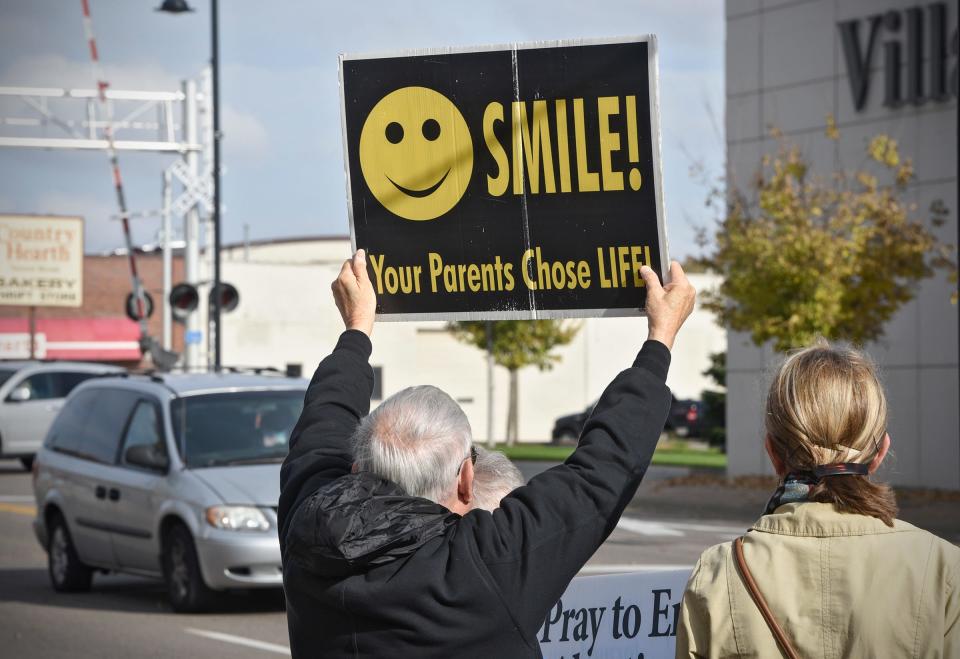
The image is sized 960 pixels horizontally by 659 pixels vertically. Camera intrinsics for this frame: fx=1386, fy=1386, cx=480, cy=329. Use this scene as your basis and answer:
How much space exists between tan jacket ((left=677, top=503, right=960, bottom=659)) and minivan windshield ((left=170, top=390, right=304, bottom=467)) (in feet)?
27.4

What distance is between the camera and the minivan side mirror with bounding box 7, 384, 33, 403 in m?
25.8

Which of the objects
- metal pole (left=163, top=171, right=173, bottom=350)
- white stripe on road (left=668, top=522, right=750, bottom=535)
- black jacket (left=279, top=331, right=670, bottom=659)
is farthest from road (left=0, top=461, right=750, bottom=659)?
metal pole (left=163, top=171, right=173, bottom=350)

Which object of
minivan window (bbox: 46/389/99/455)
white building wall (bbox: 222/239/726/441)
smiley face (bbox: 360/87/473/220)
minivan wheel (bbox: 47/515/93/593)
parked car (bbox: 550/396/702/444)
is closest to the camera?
smiley face (bbox: 360/87/473/220)

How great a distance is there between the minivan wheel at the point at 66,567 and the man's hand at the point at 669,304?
940cm

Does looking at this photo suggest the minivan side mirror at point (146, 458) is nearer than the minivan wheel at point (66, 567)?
Yes

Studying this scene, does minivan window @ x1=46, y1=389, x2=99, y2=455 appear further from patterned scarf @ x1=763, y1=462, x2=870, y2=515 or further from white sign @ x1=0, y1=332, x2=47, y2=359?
white sign @ x1=0, y1=332, x2=47, y2=359

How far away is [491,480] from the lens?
116 inches

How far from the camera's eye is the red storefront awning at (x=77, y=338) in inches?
2052

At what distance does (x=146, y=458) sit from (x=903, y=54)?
15.9m

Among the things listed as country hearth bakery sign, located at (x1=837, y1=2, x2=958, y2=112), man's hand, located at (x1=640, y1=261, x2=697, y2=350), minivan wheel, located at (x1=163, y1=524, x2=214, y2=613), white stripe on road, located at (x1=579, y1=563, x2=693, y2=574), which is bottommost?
white stripe on road, located at (x1=579, y1=563, x2=693, y2=574)

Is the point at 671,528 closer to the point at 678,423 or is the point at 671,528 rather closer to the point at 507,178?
the point at 507,178

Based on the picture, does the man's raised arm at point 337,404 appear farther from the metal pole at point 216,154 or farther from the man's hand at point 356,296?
the metal pole at point 216,154

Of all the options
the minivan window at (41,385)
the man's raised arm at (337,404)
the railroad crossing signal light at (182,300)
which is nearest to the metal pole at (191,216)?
the minivan window at (41,385)

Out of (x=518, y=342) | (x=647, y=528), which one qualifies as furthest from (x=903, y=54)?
(x=518, y=342)
